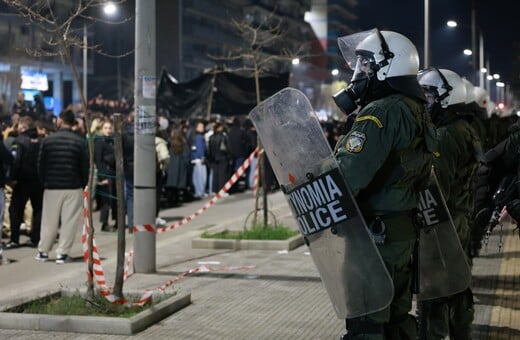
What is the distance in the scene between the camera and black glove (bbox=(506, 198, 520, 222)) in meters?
6.54

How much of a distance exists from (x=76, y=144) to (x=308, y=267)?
3.28 meters

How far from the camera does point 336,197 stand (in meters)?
4.50

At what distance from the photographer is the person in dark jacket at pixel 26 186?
1273 centimetres

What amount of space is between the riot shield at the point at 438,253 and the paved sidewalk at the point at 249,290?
1546 millimetres

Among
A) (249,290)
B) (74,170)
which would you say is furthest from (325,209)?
(74,170)

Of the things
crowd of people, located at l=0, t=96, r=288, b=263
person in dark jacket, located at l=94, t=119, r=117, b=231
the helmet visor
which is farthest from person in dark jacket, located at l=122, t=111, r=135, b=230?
the helmet visor

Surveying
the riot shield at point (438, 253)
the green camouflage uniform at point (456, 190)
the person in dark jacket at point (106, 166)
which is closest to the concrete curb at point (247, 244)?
the person in dark jacket at point (106, 166)

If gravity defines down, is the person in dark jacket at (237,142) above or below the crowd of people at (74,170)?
above

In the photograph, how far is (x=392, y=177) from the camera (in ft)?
15.3

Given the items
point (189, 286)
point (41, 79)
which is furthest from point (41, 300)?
point (41, 79)

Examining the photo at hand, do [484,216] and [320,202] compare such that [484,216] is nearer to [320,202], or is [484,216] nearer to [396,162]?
[396,162]

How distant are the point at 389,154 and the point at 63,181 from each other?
7.26 metres

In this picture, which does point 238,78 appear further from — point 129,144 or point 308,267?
point 308,267

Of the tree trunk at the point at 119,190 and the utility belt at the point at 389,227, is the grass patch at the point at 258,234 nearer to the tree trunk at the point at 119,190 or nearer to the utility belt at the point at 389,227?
the tree trunk at the point at 119,190
